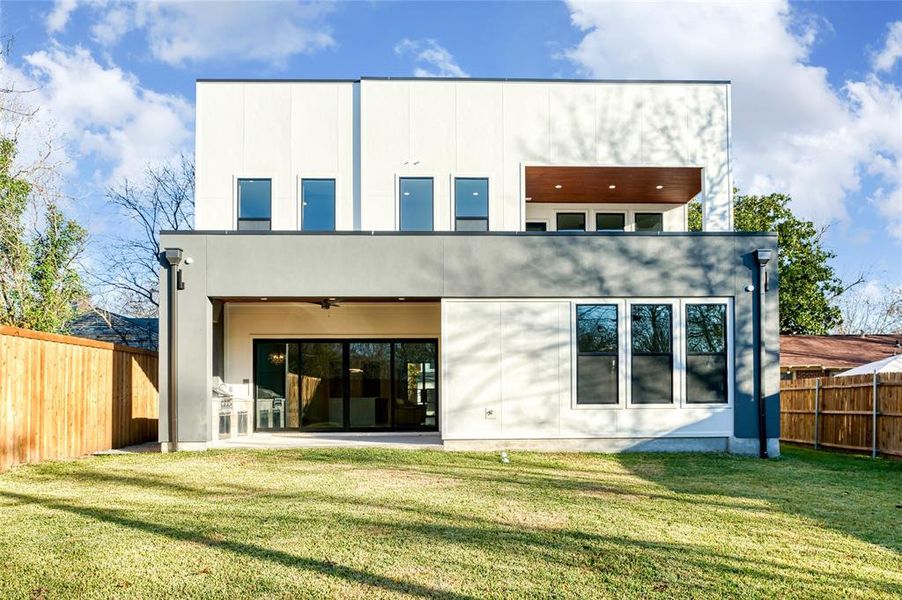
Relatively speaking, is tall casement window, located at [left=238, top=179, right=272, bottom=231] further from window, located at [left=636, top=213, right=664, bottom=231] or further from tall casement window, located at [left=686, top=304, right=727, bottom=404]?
window, located at [left=636, top=213, right=664, bottom=231]

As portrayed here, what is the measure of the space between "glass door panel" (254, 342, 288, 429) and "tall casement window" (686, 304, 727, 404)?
26.6 feet

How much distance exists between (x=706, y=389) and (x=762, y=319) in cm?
149

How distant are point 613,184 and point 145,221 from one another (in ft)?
66.6

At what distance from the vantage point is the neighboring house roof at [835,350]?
21.2 m

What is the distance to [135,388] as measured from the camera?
14078 mm

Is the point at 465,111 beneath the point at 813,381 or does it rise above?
above

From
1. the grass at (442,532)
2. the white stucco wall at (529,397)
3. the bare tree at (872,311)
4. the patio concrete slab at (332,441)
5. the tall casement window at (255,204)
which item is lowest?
the patio concrete slab at (332,441)

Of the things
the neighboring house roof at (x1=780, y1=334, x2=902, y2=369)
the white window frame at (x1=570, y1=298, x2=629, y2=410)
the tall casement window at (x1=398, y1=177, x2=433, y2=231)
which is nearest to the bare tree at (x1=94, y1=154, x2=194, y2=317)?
the tall casement window at (x1=398, y1=177, x2=433, y2=231)

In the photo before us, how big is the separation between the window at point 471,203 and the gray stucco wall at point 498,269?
7.52 ft

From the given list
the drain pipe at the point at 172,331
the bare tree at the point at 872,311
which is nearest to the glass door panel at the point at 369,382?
the drain pipe at the point at 172,331

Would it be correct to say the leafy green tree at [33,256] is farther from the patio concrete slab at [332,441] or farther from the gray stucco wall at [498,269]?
the gray stucco wall at [498,269]

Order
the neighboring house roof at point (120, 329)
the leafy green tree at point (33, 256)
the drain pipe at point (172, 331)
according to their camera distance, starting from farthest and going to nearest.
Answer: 1. the neighboring house roof at point (120, 329)
2. the leafy green tree at point (33, 256)
3. the drain pipe at point (172, 331)

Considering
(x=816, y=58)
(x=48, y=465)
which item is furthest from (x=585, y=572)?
(x=816, y=58)

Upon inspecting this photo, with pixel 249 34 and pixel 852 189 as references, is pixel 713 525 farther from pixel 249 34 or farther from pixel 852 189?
pixel 852 189
